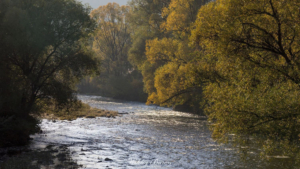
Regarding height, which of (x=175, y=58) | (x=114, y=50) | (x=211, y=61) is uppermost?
(x=114, y=50)

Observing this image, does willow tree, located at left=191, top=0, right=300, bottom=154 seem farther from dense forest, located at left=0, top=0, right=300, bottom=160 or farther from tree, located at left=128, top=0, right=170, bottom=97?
tree, located at left=128, top=0, right=170, bottom=97

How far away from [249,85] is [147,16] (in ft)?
134

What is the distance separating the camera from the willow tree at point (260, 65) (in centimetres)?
1416

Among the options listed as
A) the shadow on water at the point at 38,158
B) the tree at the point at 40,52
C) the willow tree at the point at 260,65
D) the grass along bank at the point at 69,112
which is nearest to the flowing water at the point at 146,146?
the shadow on water at the point at 38,158

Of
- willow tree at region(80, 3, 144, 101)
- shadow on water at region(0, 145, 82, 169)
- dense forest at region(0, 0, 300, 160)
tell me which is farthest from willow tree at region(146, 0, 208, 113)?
willow tree at region(80, 3, 144, 101)

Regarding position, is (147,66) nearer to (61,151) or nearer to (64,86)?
(64,86)

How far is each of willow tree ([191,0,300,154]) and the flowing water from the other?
2443mm

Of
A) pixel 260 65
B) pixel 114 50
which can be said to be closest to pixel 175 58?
pixel 260 65

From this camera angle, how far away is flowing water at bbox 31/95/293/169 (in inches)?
662

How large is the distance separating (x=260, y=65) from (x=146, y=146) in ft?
34.3

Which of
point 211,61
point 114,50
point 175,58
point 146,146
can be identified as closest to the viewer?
point 146,146

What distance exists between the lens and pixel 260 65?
1561 cm

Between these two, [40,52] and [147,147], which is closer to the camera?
[147,147]

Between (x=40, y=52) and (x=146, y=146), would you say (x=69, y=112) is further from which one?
(x=146, y=146)
